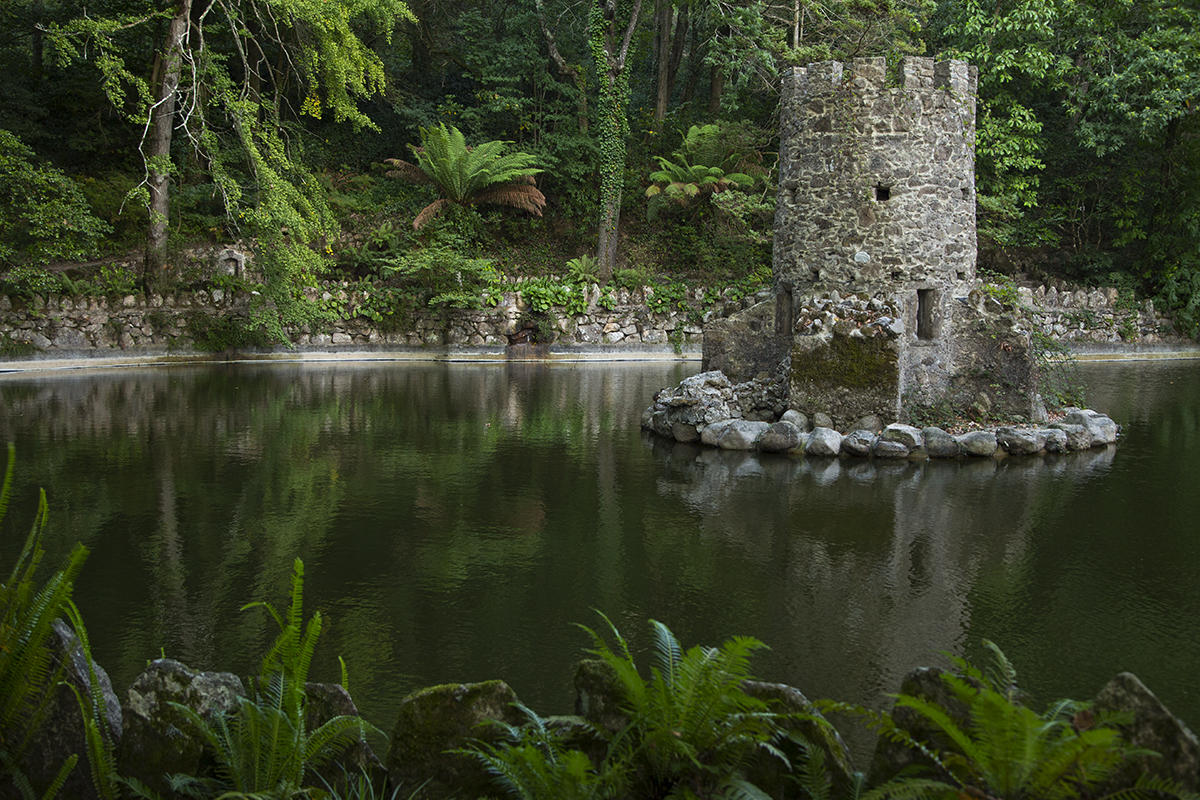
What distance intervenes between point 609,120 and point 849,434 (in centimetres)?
1513

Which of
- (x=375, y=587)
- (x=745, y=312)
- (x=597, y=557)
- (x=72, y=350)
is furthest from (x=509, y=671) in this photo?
(x=72, y=350)

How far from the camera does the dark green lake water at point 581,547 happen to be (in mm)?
4746

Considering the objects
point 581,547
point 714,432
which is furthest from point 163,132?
point 581,547

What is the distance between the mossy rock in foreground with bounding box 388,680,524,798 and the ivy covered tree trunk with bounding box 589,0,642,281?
2045 cm

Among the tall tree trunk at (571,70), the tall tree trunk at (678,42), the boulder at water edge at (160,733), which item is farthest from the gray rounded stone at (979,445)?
the tall tree trunk at (678,42)

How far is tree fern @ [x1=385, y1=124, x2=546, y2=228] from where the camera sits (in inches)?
887

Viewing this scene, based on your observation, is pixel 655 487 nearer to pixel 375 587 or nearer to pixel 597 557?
pixel 597 557

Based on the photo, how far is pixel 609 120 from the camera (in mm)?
23422

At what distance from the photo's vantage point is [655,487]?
28.2 ft

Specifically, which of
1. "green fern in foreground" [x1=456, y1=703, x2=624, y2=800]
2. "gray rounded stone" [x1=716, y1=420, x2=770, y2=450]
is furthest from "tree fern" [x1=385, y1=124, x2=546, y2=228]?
"green fern in foreground" [x1=456, y1=703, x2=624, y2=800]

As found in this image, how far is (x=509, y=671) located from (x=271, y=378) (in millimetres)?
13513

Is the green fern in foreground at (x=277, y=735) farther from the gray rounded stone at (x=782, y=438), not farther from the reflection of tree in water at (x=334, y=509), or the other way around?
the gray rounded stone at (x=782, y=438)

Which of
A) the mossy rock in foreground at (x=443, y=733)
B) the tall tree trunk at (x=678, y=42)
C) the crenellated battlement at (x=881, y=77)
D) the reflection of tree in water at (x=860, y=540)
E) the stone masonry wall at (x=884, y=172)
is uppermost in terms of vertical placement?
the tall tree trunk at (x=678, y=42)

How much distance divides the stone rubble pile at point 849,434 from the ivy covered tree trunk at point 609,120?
12228 mm
